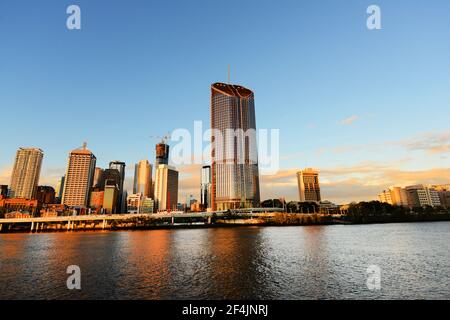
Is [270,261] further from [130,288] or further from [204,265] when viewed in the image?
[130,288]

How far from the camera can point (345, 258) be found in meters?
49.8

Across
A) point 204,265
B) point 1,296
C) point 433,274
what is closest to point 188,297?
point 204,265

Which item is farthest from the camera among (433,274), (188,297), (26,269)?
(26,269)

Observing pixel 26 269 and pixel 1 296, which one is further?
pixel 26 269

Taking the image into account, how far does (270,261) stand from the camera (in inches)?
1895
